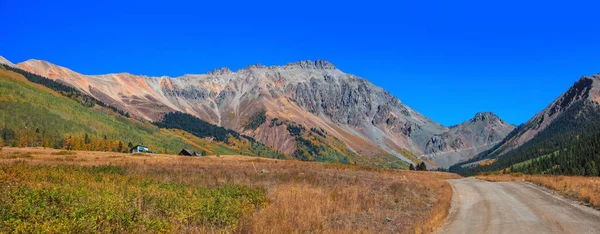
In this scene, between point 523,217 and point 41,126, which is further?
point 41,126

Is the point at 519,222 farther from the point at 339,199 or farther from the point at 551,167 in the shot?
the point at 551,167

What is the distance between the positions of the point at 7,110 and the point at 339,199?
648ft

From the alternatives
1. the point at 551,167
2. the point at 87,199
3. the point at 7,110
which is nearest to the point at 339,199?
the point at 87,199

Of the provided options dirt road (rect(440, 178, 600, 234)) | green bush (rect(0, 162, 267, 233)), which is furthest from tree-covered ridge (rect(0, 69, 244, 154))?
dirt road (rect(440, 178, 600, 234))

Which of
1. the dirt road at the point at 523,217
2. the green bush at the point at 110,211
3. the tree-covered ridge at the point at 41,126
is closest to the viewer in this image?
the green bush at the point at 110,211

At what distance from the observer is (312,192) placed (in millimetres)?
22922

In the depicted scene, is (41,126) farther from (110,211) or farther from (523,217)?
(523,217)

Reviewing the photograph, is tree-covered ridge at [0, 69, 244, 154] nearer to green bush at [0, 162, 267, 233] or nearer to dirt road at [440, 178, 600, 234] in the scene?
green bush at [0, 162, 267, 233]

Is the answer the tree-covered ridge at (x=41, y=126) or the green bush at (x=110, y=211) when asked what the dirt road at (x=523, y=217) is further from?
the tree-covered ridge at (x=41, y=126)

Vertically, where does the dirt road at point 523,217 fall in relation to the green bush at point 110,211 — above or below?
above

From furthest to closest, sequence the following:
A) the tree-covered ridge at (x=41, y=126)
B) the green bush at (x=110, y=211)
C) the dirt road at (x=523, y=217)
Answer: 1. the tree-covered ridge at (x=41, y=126)
2. the dirt road at (x=523, y=217)
3. the green bush at (x=110, y=211)

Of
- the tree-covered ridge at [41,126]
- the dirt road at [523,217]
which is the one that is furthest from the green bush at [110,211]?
the tree-covered ridge at [41,126]

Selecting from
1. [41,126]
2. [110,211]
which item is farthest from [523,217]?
[41,126]

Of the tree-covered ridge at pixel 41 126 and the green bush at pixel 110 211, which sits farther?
the tree-covered ridge at pixel 41 126
